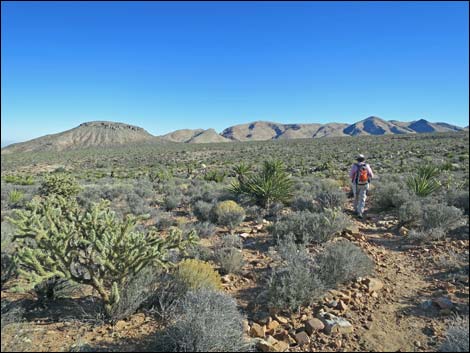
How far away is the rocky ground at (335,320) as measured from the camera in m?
3.25

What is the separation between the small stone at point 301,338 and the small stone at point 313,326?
116 mm

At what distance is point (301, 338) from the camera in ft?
11.1

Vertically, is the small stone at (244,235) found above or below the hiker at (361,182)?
below

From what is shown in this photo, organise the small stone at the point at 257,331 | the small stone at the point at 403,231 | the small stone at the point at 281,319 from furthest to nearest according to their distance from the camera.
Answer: the small stone at the point at 403,231 → the small stone at the point at 281,319 → the small stone at the point at 257,331

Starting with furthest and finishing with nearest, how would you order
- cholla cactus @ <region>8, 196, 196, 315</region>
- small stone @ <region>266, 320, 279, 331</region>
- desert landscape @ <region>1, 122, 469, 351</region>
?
small stone @ <region>266, 320, 279, 331</region>
cholla cactus @ <region>8, 196, 196, 315</region>
desert landscape @ <region>1, 122, 469, 351</region>

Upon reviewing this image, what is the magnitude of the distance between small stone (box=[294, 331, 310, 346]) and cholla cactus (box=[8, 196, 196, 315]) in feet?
5.55

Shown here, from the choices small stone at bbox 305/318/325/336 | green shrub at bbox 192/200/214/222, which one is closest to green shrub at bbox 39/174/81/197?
green shrub at bbox 192/200/214/222

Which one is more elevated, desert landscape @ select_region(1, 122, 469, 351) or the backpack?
the backpack

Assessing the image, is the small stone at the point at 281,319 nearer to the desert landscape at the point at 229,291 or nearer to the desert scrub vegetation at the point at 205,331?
the desert landscape at the point at 229,291

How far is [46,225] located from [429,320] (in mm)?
4366

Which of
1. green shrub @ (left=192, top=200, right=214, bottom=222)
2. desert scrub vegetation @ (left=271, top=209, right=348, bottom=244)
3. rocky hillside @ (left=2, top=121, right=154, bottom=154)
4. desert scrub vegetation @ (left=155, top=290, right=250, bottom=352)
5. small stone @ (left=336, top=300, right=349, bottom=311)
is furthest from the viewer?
rocky hillside @ (left=2, top=121, right=154, bottom=154)

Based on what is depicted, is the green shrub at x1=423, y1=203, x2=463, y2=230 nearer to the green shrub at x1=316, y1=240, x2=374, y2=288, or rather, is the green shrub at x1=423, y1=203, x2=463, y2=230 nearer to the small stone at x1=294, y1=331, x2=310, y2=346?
the green shrub at x1=316, y1=240, x2=374, y2=288

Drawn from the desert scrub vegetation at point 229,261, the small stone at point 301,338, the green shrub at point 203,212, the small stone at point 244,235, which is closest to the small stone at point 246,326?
the small stone at point 301,338

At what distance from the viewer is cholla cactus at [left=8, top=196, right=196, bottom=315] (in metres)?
3.34
